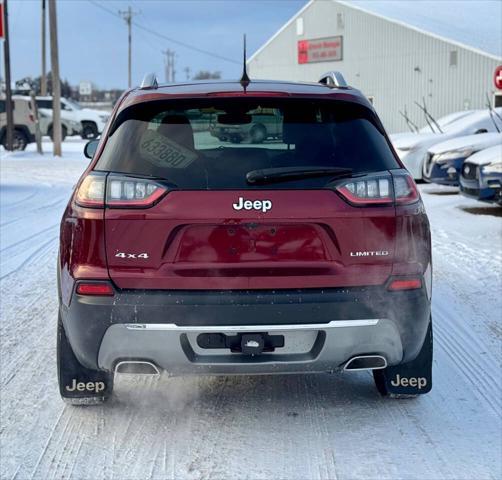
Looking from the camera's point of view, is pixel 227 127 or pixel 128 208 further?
pixel 227 127

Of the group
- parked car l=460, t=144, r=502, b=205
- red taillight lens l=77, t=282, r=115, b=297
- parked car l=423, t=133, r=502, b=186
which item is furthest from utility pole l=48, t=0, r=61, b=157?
red taillight lens l=77, t=282, r=115, b=297

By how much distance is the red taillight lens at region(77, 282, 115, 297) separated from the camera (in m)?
3.49

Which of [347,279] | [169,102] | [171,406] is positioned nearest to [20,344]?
[171,406]

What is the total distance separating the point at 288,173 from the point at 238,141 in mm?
338

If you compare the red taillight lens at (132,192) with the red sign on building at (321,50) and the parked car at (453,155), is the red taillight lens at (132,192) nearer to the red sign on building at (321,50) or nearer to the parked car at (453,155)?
the parked car at (453,155)

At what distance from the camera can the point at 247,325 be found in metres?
3.46

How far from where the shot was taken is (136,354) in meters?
3.54

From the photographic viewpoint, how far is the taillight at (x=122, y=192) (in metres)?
3.47

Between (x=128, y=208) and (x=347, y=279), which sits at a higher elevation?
(x=128, y=208)

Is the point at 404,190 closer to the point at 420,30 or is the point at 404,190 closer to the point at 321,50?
the point at 420,30

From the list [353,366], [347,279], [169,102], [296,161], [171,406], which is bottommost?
[171,406]

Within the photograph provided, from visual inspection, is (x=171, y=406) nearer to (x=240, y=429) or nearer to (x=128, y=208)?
(x=240, y=429)

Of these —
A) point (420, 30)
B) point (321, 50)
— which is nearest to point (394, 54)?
point (420, 30)

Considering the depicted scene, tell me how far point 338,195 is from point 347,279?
1.21 ft
